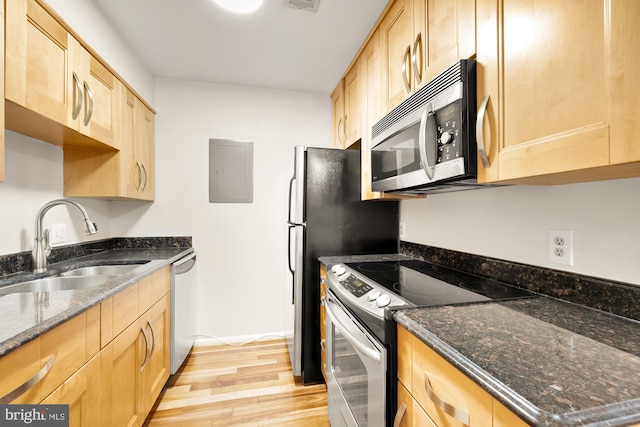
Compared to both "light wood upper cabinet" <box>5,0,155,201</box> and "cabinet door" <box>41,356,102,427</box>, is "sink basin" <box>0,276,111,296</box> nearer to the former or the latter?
"cabinet door" <box>41,356,102,427</box>

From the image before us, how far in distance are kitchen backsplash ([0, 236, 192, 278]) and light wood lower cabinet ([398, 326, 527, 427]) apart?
186cm

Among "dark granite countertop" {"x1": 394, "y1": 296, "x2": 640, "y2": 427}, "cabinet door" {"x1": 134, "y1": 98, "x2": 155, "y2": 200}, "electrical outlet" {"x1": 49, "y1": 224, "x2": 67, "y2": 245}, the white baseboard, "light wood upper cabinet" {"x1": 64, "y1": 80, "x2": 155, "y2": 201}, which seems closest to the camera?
"dark granite countertop" {"x1": 394, "y1": 296, "x2": 640, "y2": 427}

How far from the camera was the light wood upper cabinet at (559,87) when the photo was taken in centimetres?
58

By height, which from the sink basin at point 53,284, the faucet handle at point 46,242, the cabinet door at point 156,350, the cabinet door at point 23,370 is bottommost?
the cabinet door at point 156,350

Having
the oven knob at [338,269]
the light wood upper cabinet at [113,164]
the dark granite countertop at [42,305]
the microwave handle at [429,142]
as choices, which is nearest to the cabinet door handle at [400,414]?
the oven knob at [338,269]

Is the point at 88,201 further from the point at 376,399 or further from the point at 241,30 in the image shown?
the point at 376,399

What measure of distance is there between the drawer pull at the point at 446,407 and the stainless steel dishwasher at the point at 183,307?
5.99ft

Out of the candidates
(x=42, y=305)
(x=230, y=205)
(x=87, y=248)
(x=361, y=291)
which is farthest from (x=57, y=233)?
(x=361, y=291)

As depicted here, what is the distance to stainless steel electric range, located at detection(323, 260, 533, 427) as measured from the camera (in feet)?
3.09

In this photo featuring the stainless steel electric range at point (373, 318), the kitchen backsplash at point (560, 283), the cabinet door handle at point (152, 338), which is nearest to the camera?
the kitchen backsplash at point (560, 283)

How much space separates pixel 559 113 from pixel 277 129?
7.65 feet

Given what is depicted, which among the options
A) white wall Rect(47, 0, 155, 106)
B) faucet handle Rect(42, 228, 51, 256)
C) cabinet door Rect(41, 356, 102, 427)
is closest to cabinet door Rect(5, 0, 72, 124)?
white wall Rect(47, 0, 155, 106)

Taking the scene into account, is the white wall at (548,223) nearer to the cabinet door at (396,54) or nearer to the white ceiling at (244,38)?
the cabinet door at (396,54)

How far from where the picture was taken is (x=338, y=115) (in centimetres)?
261
